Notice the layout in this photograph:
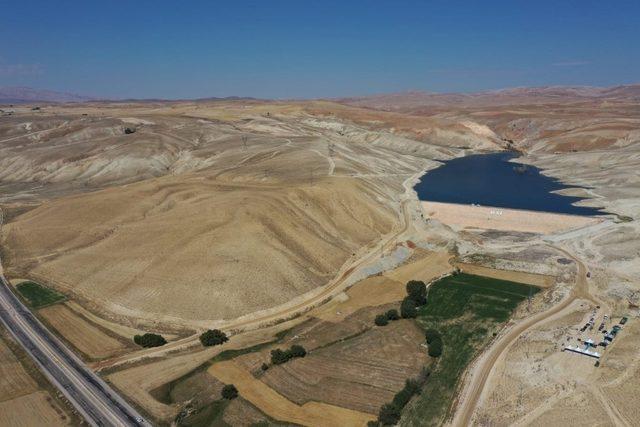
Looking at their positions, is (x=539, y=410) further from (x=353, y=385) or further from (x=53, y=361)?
(x=53, y=361)

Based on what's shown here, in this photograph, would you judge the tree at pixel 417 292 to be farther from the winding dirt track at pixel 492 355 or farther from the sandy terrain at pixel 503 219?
the sandy terrain at pixel 503 219

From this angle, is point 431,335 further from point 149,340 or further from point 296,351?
point 149,340

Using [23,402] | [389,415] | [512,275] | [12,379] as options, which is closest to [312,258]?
[512,275]

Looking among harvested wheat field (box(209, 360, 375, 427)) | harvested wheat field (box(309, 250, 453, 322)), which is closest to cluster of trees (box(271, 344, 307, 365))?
harvested wheat field (box(209, 360, 375, 427))

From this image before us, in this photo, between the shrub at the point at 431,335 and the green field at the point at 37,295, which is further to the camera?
the green field at the point at 37,295

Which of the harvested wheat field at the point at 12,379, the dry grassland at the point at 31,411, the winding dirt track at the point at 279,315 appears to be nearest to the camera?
the dry grassland at the point at 31,411

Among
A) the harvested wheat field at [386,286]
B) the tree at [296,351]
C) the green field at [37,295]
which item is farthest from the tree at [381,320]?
the green field at [37,295]

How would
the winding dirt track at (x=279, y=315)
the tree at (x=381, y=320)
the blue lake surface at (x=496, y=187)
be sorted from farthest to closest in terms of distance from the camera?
the blue lake surface at (x=496, y=187)
the tree at (x=381, y=320)
the winding dirt track at (x=279, y=315)
